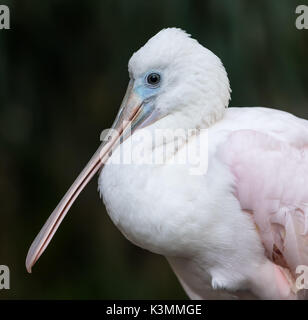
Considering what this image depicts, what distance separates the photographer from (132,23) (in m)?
4.22

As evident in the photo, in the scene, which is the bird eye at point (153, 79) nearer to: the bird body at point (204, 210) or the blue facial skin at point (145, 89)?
the blue facial skin at point (145, 89)

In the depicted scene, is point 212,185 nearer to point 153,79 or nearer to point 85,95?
point 153,79

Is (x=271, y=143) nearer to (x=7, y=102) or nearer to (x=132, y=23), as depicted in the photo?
(x=132, y=23)

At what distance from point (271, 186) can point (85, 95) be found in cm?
191

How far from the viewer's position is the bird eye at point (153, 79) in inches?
116

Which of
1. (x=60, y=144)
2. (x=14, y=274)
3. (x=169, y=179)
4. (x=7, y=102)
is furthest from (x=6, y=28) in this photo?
(x=169, y=179)

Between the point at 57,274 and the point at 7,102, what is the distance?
41.4 inches

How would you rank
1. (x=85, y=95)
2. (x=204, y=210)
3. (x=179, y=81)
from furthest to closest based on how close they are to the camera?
(x=85, y=95) → (x=179, y=81) → (x=204, y=210)

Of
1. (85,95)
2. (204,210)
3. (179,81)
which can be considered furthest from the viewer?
(85,95)

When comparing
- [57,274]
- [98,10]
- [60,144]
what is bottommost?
[57,274]

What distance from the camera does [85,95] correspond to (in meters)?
4.55

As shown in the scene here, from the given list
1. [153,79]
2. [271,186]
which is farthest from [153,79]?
[271,186]

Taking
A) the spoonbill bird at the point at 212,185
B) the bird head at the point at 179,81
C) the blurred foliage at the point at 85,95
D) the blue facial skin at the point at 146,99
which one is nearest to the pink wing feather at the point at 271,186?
the spoonbill bird at the point at 212,185

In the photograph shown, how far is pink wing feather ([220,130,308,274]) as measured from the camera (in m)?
2.83
